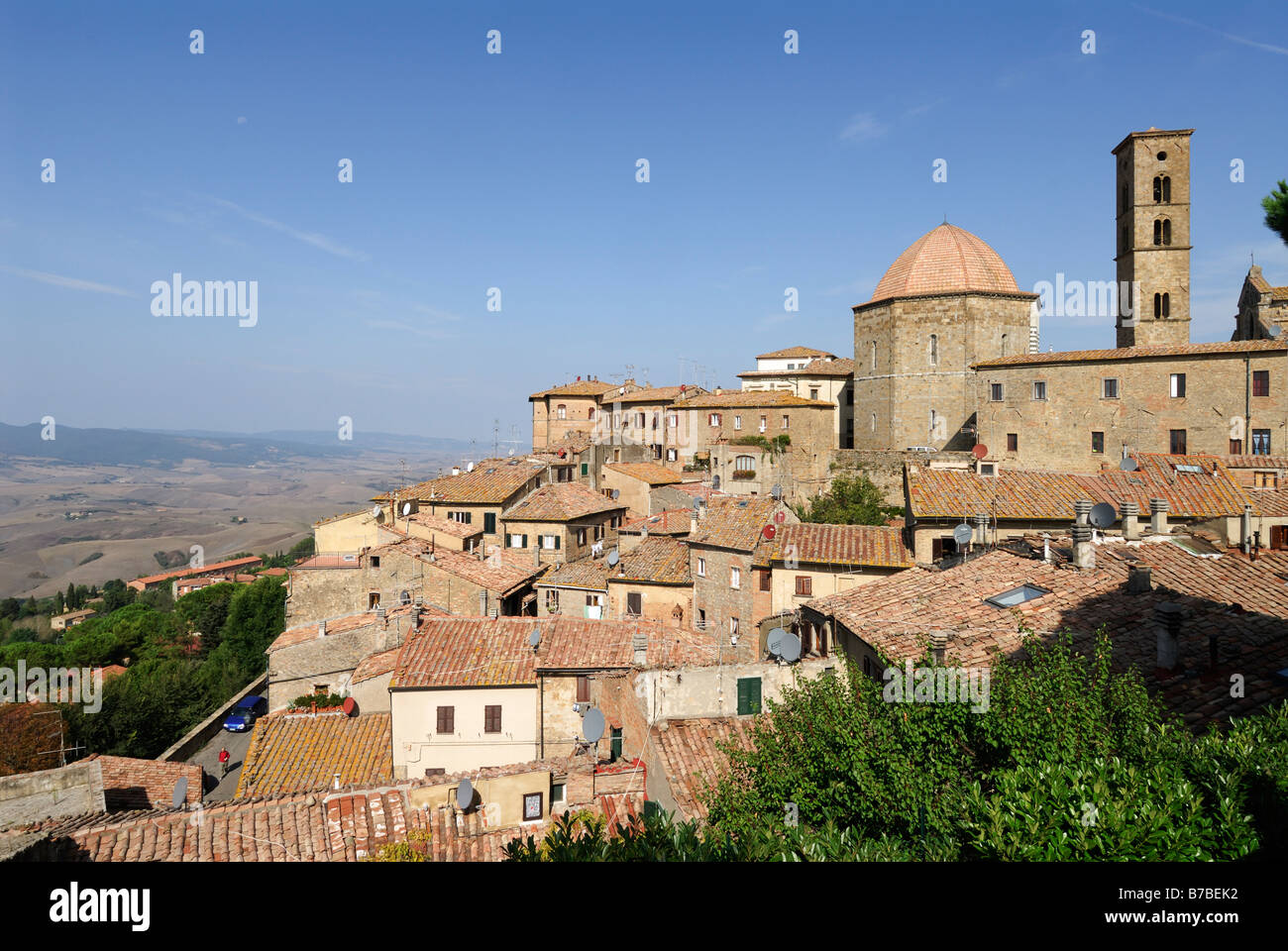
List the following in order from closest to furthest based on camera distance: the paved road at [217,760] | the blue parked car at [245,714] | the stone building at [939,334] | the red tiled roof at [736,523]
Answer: the paved road at [217,760] → the red tiled roof at [736,523] → the blue parked car at [245,714] → the stone building at [939,334]

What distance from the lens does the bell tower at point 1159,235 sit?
44969 mm

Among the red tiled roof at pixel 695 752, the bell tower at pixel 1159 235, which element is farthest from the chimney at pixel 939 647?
the bell tower at pixel 1159 235

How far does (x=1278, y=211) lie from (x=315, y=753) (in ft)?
72.4

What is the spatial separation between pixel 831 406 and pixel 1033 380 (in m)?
14.0

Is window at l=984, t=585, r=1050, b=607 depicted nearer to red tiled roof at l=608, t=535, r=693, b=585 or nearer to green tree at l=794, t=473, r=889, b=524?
red tiled roof at l=608, t=535, r=693, b=585

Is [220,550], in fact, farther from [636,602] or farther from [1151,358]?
[1151,358]

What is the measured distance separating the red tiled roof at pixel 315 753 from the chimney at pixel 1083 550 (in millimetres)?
16489

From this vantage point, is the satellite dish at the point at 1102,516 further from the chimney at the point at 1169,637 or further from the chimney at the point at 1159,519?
the chimney at the point at 1169,637

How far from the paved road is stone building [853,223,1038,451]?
37.8m

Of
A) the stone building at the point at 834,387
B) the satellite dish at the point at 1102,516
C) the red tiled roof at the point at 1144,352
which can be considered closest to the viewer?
the satellite dish at the point at 1102,516

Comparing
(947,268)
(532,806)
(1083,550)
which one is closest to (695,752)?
(532,806)

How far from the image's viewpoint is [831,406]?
51.2 metres

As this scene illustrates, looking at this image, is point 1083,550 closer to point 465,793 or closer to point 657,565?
point 465,793

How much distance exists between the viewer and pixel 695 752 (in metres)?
12.9
